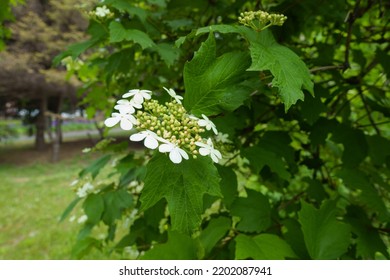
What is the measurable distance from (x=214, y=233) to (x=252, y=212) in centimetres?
19

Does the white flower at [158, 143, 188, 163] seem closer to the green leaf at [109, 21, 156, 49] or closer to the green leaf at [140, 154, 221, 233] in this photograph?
the green leaf at [140, 154, 221, 233]

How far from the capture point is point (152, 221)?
153cm

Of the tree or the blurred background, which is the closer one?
the blurred background

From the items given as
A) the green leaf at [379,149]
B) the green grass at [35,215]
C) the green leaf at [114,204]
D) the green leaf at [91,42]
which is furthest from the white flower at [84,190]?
the green grass at [35,215]

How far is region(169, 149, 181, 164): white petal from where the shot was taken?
28.1 inches

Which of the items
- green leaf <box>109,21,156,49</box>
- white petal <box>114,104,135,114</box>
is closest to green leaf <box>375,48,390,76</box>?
green leaf <box>109,21,156,49</box>

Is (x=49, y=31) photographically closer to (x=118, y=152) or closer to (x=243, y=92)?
(x=118, y=152)

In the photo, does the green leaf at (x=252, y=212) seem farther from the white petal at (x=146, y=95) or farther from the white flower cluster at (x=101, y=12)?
the white flower cluster at (x=101, y=12)

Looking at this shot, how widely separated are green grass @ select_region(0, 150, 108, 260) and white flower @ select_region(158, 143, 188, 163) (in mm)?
3219

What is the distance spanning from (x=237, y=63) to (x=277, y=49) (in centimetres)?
12

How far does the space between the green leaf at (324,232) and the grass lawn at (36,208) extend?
202 centimetres

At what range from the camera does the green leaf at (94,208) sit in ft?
5.08

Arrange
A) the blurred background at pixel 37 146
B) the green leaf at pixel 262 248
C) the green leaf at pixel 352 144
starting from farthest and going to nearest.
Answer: the blurred background at pixel 37 146 → the green leaf at pixel 352 144 → the green leaf at pixel 262 248
